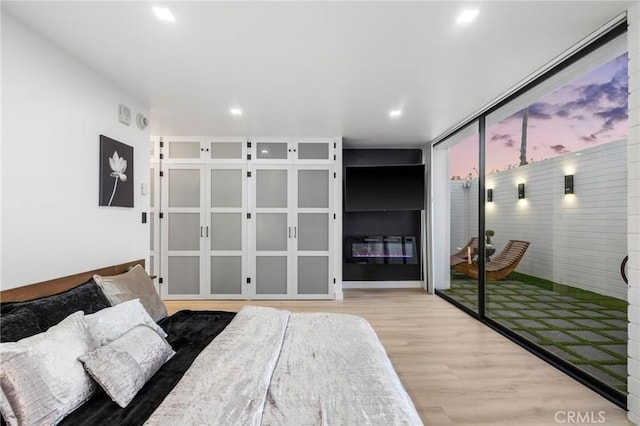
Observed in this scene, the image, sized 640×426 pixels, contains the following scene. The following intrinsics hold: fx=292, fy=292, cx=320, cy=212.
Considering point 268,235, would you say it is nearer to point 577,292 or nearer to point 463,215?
point 463,215

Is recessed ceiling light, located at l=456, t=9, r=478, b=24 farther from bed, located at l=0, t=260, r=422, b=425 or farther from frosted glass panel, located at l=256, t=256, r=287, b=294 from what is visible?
frosted glass panel, located at l=256, t=256, r=287, b=294

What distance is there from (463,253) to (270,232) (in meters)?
2.89

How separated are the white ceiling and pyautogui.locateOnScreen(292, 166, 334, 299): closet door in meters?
1.34

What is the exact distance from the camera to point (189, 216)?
4.51 meters

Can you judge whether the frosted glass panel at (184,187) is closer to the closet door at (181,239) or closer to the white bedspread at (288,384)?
the closet door at (181,239)

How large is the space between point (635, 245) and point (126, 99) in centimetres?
423

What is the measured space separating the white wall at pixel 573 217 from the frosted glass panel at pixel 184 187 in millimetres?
4138

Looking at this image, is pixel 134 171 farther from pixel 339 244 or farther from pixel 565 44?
pixel 565 44

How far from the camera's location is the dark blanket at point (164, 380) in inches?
45.0

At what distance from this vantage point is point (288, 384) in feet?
4.34

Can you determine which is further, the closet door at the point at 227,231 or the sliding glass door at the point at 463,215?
the closet door at the point at 227,231

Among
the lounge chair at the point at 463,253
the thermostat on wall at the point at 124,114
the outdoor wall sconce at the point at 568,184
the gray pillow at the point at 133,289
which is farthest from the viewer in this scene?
the lounge chair at the point at 463,253

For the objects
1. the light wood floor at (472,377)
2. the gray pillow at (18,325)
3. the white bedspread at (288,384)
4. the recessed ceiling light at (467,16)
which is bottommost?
the light wood floor at (472,377)

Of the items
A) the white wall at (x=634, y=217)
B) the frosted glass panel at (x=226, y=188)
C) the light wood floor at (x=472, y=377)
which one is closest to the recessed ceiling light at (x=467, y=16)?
the white wall at (x=634, y=217)
